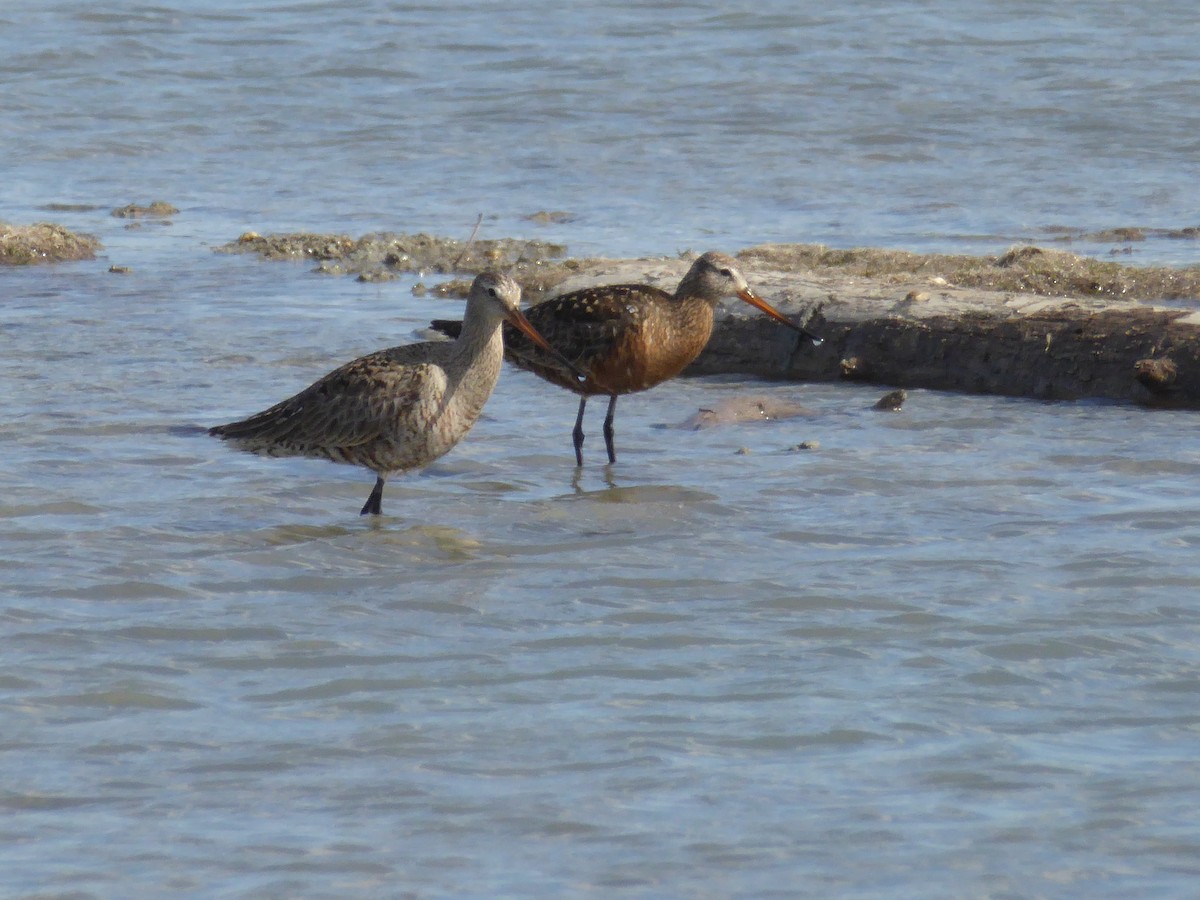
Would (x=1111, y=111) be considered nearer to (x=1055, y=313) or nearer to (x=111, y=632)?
(x=1055, y=313)

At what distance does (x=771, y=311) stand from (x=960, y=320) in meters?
0.92

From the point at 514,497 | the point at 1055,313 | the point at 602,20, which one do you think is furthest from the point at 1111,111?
the point at 514,497

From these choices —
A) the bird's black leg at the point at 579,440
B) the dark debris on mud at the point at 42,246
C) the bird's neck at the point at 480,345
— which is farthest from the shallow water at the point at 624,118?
the bird's neck at the point at 480,345

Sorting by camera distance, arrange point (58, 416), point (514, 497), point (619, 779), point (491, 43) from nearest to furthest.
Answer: point (619, 779), point (514, 497), point (58, 416), point (491, 43)

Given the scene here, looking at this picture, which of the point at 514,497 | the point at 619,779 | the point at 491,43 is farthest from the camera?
the point at 491,43

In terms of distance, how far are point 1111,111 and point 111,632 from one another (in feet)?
43.6

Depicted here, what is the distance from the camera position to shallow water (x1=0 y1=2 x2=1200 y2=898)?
4.40 m

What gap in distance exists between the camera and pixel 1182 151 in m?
15.9

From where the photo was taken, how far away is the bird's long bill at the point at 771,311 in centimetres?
930

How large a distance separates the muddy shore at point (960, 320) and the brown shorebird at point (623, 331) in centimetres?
71

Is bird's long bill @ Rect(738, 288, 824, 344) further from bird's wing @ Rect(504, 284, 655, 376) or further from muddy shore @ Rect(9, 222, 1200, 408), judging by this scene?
bird's wing @ Rect(504, 284, 655, 376)

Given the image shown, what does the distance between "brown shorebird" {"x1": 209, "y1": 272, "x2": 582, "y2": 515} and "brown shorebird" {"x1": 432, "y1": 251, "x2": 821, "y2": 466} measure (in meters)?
0.97

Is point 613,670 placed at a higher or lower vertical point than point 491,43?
lower

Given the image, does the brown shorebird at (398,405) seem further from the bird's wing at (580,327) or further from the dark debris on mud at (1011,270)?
the dark debris on mud at (1011,270)
